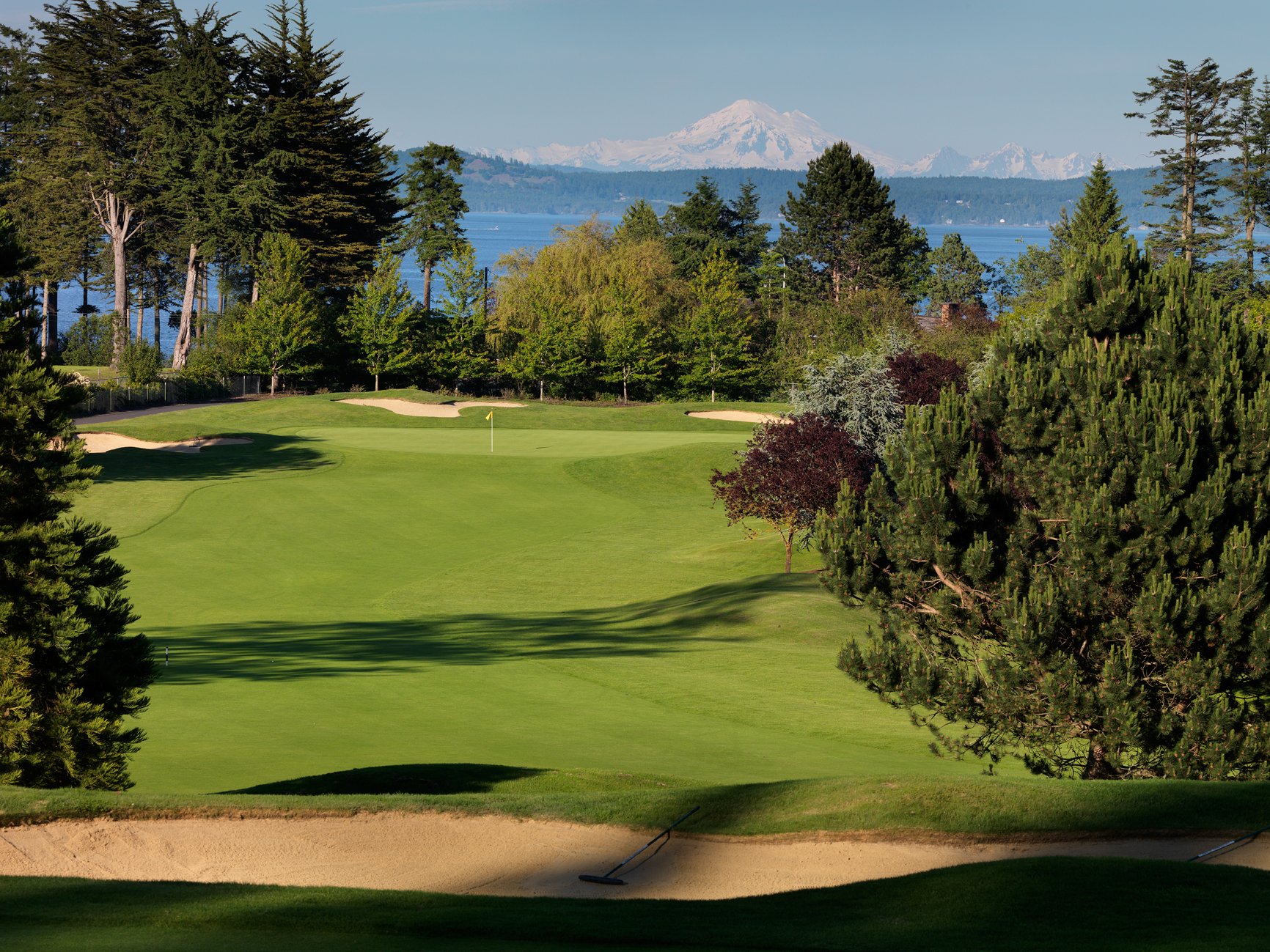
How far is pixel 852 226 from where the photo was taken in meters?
111

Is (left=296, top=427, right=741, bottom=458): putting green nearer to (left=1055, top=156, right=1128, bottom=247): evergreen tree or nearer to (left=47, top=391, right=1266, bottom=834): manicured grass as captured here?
(left=47, top=391, right=1266, bottom=834): manicured grass

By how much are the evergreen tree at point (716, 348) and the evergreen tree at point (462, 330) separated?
12711 millimetres

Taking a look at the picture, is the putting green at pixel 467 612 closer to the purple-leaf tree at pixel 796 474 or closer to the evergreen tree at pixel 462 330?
the purple-leaf tree at pixel 796 474

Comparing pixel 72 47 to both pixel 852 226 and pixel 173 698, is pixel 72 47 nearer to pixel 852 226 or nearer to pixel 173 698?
pixel 852 226

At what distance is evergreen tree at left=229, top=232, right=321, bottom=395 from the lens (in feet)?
234

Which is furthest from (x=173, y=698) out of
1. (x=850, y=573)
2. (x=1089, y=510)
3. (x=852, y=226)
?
(x=852, y=226)

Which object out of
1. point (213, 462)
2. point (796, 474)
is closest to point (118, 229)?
point (213, 462)

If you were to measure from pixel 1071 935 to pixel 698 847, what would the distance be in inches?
166

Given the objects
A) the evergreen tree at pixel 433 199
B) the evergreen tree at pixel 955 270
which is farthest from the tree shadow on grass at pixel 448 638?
the evergreen tree at pixel 955 270

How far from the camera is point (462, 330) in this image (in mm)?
78875

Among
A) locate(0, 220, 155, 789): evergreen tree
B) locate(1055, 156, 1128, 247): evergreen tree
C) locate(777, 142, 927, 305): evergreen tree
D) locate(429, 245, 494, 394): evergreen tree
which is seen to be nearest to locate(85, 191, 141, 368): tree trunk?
locate(429, 245, 494, 394): evergreen tree

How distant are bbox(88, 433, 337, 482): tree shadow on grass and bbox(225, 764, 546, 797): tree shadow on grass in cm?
3200

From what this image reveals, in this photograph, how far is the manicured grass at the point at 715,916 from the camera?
344 inches

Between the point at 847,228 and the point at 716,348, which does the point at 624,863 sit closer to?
→ the point at 716,348
